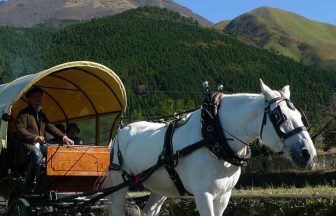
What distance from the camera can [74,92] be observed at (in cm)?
1026

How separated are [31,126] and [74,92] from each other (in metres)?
1.87

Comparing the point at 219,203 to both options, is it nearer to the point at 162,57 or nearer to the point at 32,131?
the point at 32,131

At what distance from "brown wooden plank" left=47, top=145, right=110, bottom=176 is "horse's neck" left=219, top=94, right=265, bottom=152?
2.29 meters

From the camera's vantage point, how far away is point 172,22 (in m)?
164

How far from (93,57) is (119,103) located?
397ft

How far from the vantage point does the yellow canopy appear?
8609 millimetres

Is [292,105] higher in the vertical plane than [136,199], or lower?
higher

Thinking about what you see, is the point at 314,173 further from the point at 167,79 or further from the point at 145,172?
the point at 167,79

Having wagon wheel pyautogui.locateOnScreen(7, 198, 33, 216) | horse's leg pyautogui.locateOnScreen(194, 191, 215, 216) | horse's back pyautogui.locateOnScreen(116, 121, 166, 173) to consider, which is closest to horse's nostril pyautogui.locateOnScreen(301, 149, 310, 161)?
horse's leg pyautogui.locateOnScreen(194, 191, 215, 216)

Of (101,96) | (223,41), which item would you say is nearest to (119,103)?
(101,96)

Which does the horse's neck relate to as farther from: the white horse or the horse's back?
the horse's back

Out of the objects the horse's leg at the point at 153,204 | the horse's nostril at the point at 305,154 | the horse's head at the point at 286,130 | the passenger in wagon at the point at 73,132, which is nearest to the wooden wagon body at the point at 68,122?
the passenger in wagon at the point at 73,132

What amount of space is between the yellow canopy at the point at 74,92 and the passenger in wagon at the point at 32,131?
23 cm

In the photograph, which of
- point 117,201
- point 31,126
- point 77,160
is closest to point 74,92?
point 31,126
